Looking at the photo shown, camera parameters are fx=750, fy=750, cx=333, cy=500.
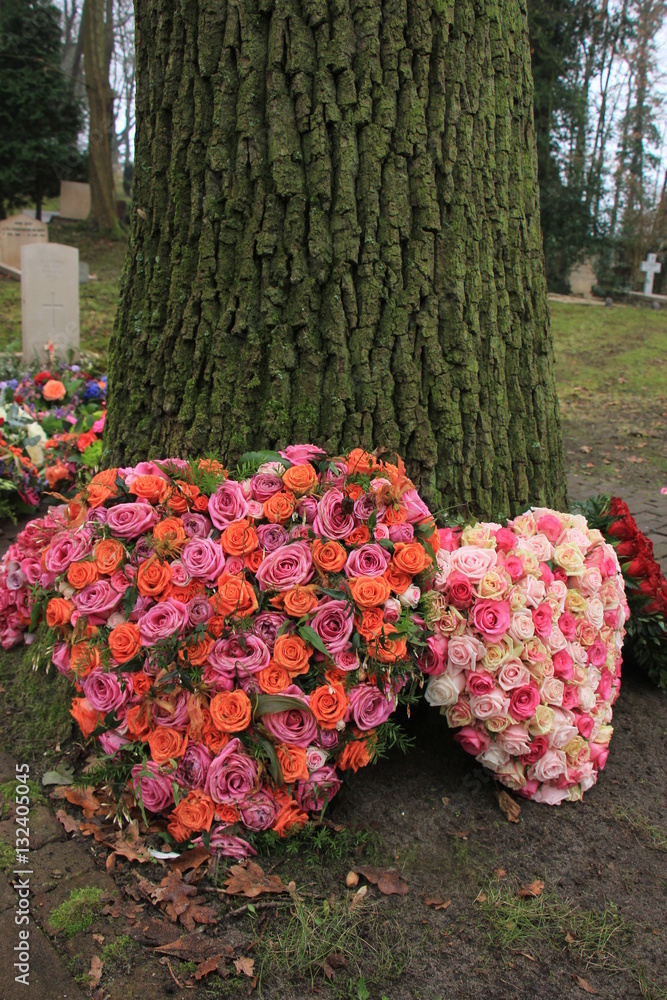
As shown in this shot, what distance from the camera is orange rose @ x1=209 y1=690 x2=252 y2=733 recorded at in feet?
6.29

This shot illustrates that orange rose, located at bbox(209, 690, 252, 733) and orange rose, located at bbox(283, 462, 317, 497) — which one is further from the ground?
orange rose, located at bbox(283, 462, 317, 497)

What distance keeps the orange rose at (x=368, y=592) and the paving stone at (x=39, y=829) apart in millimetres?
1057

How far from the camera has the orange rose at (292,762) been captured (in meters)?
1.96

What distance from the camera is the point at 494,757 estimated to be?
7.24ft

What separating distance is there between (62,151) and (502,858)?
63.3ft

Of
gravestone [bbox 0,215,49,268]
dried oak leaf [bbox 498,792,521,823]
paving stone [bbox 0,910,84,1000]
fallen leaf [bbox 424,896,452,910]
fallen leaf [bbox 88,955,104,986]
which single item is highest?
gravestone [bbox 0,215,49,268]

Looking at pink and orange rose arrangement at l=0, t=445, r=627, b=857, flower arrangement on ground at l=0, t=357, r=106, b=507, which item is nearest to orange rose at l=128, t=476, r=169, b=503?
pink and orange rose arrangement at l=0, t=445, r=627, b=857

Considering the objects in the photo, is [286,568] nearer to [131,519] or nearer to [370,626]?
[370,626]

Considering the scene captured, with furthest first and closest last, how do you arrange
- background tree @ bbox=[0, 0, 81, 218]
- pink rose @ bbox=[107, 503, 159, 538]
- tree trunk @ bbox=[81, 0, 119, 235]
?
1. background tree @ bbox=[0, 0, 81, 218]
2. tree trunk @ bbox=[81, 0, 119, 235]
3. pink rose @ bbox=[107, 503, 159, 538]

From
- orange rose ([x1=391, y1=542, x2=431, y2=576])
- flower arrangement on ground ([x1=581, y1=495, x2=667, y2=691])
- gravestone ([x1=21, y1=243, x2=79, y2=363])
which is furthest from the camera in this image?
gravestone ([x1=21, y1=243, x2=79, y2=363])

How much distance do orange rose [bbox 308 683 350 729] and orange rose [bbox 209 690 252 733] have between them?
0.17m

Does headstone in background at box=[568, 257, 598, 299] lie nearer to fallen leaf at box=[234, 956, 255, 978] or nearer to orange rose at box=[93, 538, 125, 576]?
orange rose at box=[93, 538, 125, 576]

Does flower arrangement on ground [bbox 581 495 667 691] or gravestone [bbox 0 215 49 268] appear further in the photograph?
gravestone [bbox 0 215 49 268]

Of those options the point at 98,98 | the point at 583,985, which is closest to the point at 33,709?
the point at 583,985
